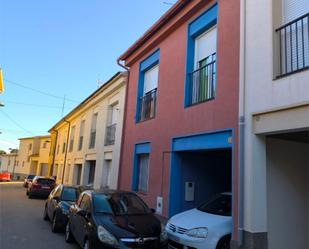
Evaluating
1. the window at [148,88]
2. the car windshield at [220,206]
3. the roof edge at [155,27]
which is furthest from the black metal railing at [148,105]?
the car windshield at [220,206]

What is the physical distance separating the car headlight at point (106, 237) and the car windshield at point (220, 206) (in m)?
2.38

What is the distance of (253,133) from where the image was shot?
20.7ft

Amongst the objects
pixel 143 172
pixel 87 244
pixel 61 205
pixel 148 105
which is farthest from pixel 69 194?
pixel 87 244

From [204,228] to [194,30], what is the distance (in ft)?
18.9

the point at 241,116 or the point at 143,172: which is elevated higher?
the point at 241,116

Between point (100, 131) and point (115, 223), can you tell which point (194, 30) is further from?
point (100, 131)

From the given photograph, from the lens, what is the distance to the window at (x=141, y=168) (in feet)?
38.1

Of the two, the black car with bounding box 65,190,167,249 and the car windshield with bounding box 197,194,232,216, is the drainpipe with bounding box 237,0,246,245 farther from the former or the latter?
the black car with bounding box 65,190,167,249

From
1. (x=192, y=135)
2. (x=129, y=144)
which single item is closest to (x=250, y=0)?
(x=192, y=135)

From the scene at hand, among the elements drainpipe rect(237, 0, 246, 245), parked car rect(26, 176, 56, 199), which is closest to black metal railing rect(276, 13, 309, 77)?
drainpipe rect(237, 0, 246, 245)

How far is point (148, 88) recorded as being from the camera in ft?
41.4

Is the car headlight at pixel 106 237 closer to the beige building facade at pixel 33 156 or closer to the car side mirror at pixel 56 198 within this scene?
the car side mirror at pixel 56 198

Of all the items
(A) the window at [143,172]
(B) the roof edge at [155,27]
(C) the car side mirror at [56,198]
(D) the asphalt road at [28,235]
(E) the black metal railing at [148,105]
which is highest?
(B) the roof edge at [155,27]

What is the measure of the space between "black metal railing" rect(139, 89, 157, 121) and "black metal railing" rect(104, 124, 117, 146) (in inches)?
125
